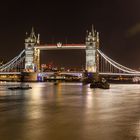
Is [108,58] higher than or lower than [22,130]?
higher

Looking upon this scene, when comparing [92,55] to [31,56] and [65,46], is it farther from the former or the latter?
[31,56]

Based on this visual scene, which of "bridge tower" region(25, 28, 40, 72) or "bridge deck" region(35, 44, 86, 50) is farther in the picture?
"bridge tower" region(25, 28, 40, 72)

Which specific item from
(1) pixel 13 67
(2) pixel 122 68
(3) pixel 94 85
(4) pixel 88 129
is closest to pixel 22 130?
(4) pixel 88 129

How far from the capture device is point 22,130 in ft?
39.4

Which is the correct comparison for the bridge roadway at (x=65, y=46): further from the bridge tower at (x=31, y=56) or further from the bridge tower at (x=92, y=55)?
the bridge tower at (x=31, y=56)

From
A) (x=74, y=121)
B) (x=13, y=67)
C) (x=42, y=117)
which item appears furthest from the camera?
(x=13, y=67)

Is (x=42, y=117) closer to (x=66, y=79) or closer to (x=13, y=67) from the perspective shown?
(x=13, y=67)

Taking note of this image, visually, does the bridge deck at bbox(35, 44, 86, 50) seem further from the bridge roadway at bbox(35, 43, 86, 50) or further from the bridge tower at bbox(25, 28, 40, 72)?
the bridge tower at bbox(25, 28, 40, 72)

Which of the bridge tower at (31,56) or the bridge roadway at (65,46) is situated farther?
the bridge tower at (31,56)

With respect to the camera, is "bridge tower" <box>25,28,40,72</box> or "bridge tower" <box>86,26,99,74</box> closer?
"bridge tower" <box>86,26,99,74</box>

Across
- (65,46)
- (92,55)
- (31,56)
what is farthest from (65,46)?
(31,56)

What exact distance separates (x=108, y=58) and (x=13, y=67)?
26.4 metres

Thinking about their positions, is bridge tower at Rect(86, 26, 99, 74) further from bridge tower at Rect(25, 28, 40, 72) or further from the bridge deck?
bridge tower at Rect(25, 28, 40, 72)

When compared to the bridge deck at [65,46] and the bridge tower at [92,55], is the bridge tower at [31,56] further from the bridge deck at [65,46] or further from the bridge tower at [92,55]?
the bridge tower at [92,55]
